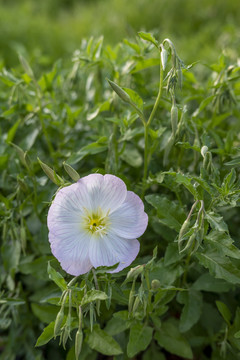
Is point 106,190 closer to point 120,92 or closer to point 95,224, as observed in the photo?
point 95,224

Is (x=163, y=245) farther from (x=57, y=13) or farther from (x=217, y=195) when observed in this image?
(x=57, y=13)

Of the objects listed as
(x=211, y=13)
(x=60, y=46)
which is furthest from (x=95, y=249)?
(x=211, y=13)

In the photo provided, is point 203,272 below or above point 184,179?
below

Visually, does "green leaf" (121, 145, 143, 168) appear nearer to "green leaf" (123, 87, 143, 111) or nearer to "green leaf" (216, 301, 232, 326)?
"green leaf" (123, 87, 143, 111)

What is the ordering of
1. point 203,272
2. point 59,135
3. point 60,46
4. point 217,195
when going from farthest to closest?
point 60,46 < point 59,135 < point 203,272 < point 217,195

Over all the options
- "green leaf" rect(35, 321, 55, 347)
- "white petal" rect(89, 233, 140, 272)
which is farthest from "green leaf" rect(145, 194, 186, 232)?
"green leaf" rect(35, 321, 55, 347)

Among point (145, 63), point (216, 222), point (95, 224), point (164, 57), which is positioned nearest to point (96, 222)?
point (95, 224)
